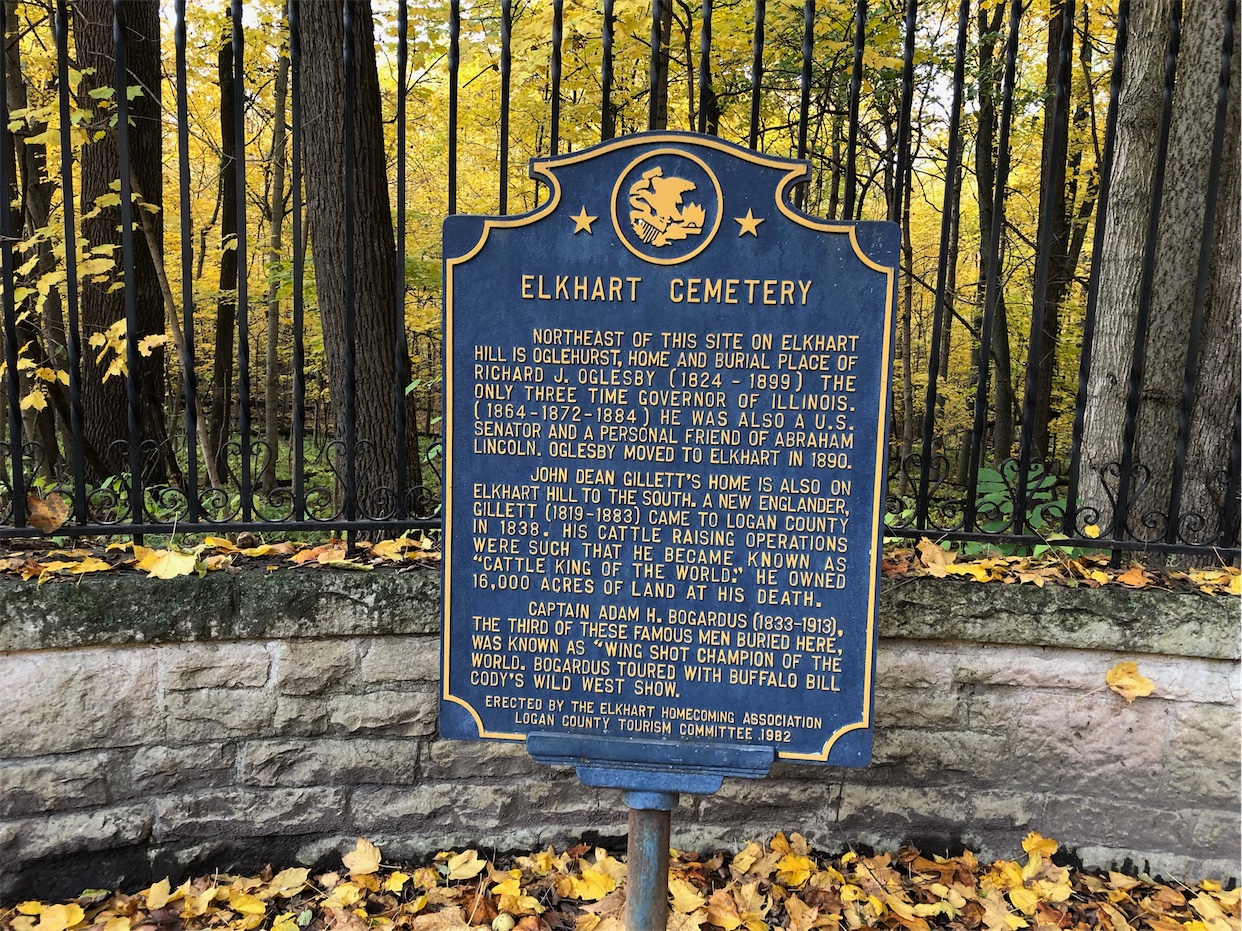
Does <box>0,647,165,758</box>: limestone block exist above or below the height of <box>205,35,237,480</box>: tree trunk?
below

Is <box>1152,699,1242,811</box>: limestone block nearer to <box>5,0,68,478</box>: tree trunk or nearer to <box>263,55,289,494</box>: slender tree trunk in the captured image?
<box>263,55,289,494</box>: slender tree trunk

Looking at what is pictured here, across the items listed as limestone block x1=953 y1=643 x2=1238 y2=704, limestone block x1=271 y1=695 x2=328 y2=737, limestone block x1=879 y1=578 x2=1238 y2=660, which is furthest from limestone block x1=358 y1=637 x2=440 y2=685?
→ limestone block x1=953 y1=643 x2=1238 y2=704

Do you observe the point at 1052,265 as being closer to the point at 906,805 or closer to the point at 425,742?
the point at 906,805

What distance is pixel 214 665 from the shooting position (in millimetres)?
3309

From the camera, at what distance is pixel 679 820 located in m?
3.69

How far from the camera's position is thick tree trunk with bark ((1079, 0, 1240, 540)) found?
3805 mm

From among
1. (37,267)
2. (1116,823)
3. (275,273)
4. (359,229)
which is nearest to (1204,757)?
(1116,823)

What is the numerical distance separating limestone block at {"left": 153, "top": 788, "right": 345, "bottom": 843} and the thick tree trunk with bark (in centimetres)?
355

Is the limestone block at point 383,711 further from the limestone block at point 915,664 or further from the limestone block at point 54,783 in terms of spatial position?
the limestone block at point 915,664

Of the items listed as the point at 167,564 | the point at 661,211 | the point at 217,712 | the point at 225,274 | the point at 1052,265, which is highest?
the point at 1052,265

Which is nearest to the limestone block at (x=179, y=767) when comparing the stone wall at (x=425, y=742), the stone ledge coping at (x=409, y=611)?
the stone wall at (x=425, y=742)

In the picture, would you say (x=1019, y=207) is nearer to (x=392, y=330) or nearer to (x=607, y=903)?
(x=392, y=330)

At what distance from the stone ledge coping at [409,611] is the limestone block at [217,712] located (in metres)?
0.23

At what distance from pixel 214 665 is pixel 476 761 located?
3.64 feet
